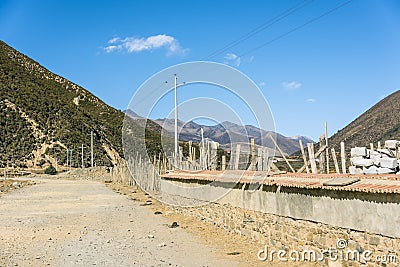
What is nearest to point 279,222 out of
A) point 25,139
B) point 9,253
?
point 9,253

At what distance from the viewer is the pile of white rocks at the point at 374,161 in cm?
962

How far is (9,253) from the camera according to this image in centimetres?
910

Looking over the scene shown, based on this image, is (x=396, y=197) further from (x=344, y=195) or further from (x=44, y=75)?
(x=44, y=75)

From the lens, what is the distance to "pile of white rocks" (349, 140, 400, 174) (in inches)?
379

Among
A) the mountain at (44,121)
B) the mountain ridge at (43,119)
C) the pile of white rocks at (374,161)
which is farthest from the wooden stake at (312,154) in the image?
the mountain ridge at (43,119)

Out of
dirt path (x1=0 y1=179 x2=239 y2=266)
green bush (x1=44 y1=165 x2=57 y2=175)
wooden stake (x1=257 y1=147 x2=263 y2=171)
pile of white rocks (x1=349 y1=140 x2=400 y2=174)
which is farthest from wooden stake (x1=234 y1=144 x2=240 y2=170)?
green bush (x1=44 y1=165 x2=57 y2=175)

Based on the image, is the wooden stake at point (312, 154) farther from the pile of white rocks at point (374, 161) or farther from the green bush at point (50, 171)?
the green bush at point (50, 171)

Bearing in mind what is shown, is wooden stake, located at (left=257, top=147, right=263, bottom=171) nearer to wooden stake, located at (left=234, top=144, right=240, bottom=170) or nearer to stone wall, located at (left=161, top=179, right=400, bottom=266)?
wooden stake, located at (left=234, top=144, right=240, bottom=170)

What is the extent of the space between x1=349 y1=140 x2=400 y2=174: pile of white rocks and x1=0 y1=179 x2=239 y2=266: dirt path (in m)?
3.74

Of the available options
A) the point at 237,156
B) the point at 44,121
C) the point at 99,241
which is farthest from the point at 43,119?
the point at 99,241

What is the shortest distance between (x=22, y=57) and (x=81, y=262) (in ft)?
258

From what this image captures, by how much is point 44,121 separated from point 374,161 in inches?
2329

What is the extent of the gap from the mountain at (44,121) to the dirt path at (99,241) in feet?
121

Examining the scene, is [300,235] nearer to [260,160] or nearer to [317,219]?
[317,219]
